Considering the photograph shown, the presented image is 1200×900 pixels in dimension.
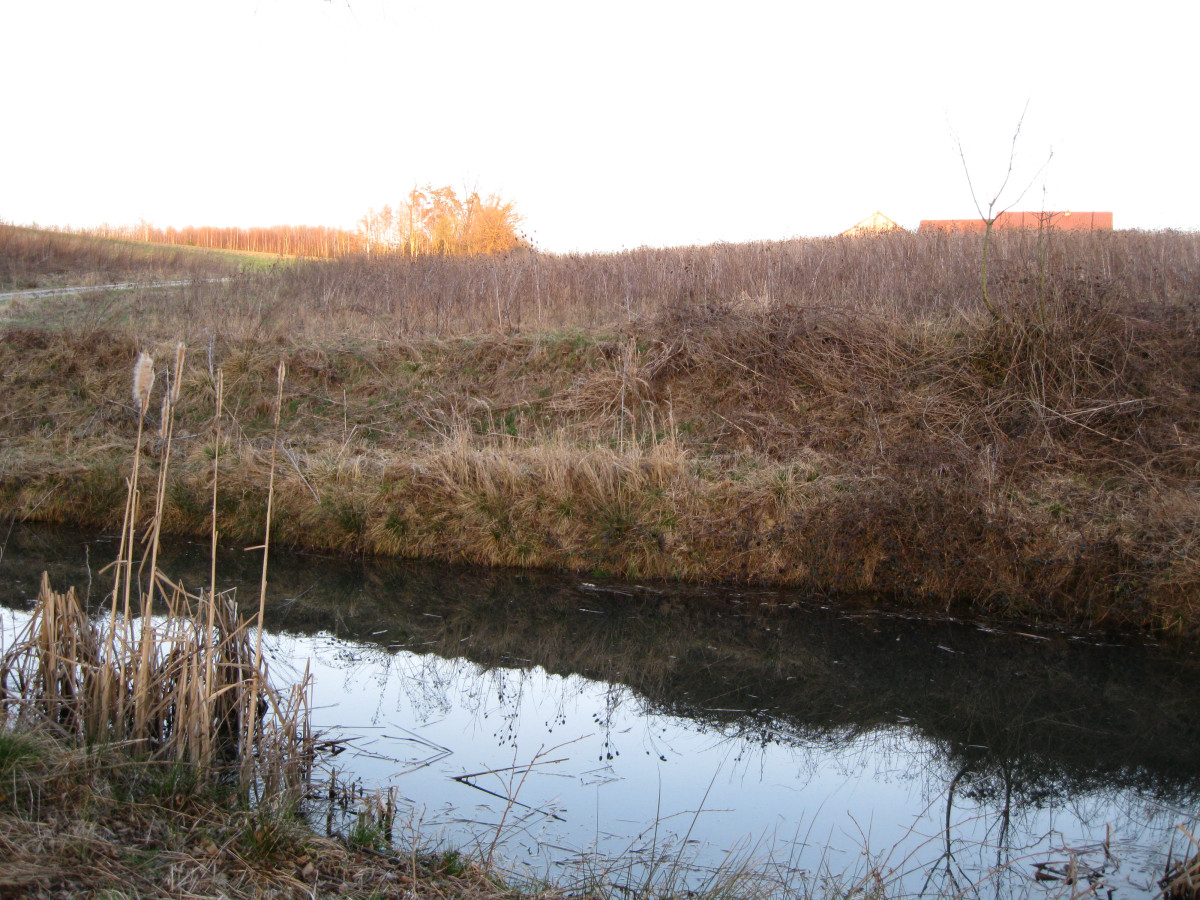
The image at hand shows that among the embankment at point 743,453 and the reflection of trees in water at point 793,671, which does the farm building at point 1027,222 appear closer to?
the embankment at point 743,453

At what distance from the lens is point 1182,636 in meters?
5.66

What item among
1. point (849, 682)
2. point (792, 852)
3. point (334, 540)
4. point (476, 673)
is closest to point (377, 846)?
point (792, 852)

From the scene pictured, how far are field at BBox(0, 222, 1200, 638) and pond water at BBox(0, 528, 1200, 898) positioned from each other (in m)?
0.52

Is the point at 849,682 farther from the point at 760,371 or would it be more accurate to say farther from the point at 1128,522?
the point at 760,371

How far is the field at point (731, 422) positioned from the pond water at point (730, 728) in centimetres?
52

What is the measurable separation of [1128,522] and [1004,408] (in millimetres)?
2149

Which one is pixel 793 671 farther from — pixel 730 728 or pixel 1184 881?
pixel 1184 881

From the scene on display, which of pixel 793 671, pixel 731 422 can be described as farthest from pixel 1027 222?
pixel 793 671

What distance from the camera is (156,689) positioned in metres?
3.40

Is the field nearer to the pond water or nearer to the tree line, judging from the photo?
the pond water

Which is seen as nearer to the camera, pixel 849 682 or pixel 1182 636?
pixel 849 682

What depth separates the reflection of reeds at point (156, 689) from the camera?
127 inches

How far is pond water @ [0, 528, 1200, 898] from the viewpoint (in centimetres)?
333

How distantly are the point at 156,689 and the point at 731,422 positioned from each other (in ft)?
21.1
